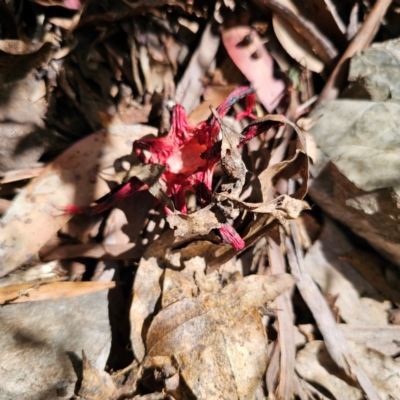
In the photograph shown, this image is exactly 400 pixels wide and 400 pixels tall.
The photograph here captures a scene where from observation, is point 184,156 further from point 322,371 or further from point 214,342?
point 322,371

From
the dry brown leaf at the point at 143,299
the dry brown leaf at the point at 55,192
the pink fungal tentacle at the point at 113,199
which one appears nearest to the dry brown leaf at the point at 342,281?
the dry brown leaf at the point at 143,299

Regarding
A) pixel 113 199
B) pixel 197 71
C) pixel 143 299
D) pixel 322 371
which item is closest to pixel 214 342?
pixel 143 299

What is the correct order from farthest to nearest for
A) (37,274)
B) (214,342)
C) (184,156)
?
(184,156)
(37,274)
(214,342)

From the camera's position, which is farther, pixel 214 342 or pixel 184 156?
pixel 184 156

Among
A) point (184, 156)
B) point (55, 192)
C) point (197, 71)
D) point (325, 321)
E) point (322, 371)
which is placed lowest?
point (322, 371)

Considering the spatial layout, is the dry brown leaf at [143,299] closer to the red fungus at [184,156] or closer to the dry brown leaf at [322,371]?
the red fungus at [184,156]

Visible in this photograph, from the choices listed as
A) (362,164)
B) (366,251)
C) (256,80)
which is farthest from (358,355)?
(256,80)

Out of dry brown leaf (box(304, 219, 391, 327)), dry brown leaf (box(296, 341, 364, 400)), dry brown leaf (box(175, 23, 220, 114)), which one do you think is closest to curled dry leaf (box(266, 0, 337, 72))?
dry brown leaf (box(175, 23, 220, 114))
